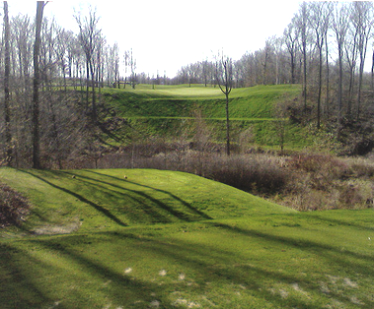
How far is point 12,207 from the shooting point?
6.55 metres

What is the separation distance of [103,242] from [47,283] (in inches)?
58.6

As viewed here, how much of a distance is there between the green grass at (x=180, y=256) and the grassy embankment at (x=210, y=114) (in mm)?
20101

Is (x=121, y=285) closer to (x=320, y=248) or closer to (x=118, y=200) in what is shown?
(x=320, y=248)

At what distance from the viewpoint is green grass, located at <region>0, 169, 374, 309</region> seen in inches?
124

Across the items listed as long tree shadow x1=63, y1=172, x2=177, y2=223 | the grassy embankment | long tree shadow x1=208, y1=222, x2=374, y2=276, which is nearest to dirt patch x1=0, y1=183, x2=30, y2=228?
long tree shadow x1=63, y1=172, x2=177, y2=223

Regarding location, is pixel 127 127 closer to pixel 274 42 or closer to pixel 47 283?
pixel 47 283

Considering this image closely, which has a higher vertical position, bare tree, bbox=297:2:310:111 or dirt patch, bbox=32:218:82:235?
bare tree, bbox=297:2:310:111

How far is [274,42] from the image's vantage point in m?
61.7

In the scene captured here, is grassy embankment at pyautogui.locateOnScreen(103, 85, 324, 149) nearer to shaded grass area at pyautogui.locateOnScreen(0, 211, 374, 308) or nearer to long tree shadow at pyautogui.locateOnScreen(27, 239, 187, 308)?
shaded grass area at pyautogui.locateOnScreen(0, 211, 374, 308)

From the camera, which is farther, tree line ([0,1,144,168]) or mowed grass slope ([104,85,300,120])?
mowed grass slope ([104,85,300,120])

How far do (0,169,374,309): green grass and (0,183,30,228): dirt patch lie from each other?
0.21m

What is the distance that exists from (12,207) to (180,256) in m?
4.64

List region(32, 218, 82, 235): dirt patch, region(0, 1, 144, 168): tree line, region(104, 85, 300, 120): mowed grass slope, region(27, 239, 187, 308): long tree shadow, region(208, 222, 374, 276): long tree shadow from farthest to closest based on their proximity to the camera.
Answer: region(104, 85, 300, 120): mowed grass slope, region(0, 1, 144, 168): tree line, region(32, 218, 82, 235): dirt patch, region(208, 222, 374, 276): long tree shadow, region(27, 239, 187, 308): long tree shadow

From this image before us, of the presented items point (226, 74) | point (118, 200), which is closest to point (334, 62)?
point (226, 74)
